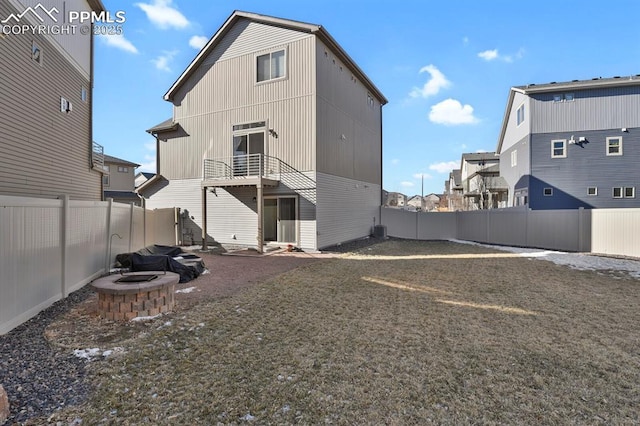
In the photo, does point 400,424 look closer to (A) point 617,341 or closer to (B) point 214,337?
(B) point 214,337

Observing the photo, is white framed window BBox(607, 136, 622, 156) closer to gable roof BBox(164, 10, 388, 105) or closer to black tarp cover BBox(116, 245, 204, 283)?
gable roof BBox(164, 10, 388, 105)

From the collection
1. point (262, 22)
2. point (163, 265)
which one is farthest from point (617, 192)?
point (163, 265)

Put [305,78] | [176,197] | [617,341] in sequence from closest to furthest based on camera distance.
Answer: [617,341] < [305,78] < [176,197]

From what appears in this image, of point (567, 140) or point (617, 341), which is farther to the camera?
point (567, 140)

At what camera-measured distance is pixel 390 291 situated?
6719 mm

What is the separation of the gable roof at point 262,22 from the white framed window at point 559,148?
11939mm

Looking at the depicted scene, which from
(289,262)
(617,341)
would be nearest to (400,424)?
(617,341)

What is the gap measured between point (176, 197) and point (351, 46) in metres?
11.6

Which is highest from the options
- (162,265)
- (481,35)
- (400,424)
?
(481,35)

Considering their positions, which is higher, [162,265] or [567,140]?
[567,140]

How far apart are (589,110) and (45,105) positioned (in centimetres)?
2501

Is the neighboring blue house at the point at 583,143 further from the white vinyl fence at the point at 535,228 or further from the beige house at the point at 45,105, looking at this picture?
the beige house at the point at 45,105

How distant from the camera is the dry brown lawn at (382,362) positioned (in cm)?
260

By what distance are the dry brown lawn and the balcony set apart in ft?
22.7
